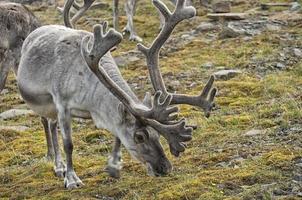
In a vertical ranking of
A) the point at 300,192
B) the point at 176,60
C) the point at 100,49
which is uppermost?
the point at 100,49

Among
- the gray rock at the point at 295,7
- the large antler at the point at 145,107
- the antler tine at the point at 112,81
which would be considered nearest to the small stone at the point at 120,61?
the gray rock at the point at 295,7

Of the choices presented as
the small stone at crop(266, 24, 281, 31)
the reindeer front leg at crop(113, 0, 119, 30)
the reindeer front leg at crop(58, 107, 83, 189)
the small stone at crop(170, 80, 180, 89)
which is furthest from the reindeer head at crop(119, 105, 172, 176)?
the reindeer front leg at crop(113, 0, 119, 30)

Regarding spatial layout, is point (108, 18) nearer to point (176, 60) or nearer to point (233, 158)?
point (176, 60)

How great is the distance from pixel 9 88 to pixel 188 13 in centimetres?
851

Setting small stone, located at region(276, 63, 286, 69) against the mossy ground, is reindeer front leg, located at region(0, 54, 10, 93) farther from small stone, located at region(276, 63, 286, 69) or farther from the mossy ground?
small stone, located at region(276, 63, 286, 69)

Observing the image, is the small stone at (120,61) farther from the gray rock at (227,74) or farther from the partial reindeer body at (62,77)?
the partial reindeer body at (62,77)

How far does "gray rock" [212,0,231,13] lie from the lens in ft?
63.7

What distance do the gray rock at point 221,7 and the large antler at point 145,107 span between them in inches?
482

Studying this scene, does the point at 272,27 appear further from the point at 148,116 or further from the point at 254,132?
the point at 148,116

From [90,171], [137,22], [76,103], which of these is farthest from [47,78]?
[137,22]

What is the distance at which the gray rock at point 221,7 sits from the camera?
1941 centimetres

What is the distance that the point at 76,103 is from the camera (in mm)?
8016

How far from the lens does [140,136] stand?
739cm

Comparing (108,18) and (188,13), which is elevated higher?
(188,13)
